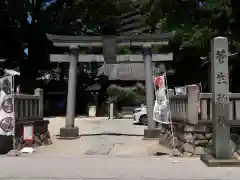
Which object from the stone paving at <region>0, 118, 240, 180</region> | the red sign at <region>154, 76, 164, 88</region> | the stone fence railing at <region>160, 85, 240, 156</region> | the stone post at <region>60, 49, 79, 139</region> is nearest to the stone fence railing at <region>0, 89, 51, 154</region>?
the stone paving at <region>0, 118, 240, 180</region>

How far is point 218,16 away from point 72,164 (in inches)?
525

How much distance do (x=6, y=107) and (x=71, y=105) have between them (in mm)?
5987

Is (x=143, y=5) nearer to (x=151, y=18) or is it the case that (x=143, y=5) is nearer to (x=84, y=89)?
(x=151, y=18)

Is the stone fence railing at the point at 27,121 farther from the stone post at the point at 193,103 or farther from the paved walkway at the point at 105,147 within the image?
the stone post at the point at 193,103

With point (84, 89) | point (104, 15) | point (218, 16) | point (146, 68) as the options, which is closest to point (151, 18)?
point (218, 16)

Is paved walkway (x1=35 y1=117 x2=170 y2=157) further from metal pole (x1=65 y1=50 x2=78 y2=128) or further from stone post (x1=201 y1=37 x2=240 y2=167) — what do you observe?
stone post (x1=201 y1=37 x2=240 y2=167)

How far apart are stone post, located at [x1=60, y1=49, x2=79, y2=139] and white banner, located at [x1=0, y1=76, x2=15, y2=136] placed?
511 cm

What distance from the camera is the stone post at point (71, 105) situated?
17.3 metres

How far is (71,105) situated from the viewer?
1816 centimetres

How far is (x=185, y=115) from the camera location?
1264cm

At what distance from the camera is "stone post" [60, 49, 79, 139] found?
1734 cm

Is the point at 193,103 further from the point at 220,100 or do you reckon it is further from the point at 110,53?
the point at 110,53

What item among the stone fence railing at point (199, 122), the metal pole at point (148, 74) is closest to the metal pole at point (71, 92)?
the metal pole at point (148, 74)

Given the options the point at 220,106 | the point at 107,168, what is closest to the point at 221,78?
the point at 220,106
